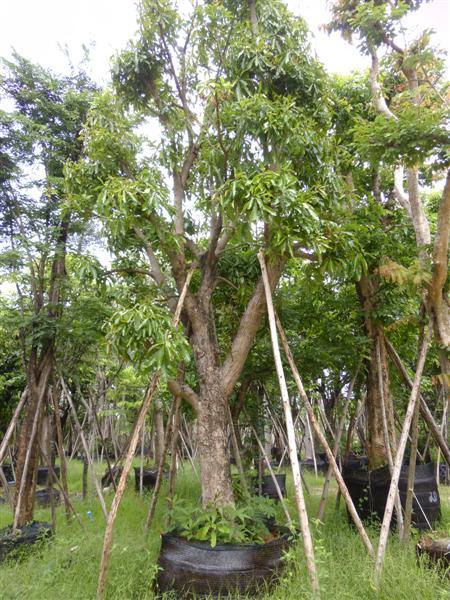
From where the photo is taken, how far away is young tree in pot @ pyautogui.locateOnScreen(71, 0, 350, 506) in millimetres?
4176

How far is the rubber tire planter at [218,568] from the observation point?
3615 mm

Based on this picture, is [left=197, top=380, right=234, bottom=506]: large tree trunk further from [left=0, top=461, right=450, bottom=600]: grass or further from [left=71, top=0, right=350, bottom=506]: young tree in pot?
[left=0, top=461, right=450, bottom=600]: grass

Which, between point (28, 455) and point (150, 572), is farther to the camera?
point (28, 455)

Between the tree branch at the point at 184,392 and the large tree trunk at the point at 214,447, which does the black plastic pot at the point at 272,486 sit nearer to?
the large tree trunk at the point at 214,447

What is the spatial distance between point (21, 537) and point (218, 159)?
4.77 metres

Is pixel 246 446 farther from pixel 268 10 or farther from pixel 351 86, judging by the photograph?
pixel 268 10

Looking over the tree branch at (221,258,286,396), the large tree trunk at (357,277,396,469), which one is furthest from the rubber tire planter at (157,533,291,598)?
the large tree trunk at (357,277,396,469)

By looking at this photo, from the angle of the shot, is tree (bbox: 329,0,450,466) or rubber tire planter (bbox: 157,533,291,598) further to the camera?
tree (bbox: 329,0,450,466)

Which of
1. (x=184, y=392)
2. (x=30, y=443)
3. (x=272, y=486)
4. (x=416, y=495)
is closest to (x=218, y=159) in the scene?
(x=184, y=392)

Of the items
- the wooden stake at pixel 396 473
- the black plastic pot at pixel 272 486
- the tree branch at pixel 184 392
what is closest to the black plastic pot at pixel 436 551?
the wooden stake at pixel 396 473

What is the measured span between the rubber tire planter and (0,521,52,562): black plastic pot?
6.65 feet

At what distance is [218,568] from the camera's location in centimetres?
365

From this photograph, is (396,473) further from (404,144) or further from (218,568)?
(404,144)

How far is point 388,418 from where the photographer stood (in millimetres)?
6121
